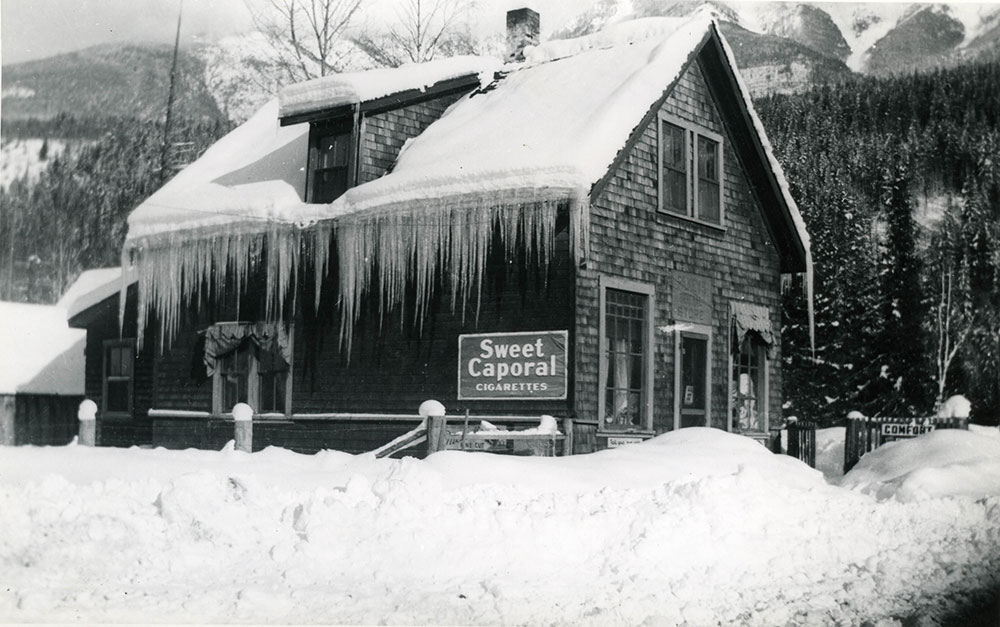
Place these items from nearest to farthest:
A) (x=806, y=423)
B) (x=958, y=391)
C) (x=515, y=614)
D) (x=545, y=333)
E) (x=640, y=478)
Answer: (x=515, y=614), (x=640, y=478), (x=545, y=333), (x=806, y=423), (x=958, y=391)

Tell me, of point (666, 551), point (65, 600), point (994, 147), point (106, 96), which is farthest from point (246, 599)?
point (994, 147)

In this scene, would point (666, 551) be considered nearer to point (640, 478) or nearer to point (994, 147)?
point (640, 478)

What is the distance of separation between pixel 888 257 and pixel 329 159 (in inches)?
773

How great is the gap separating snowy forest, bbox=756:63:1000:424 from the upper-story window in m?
3.83

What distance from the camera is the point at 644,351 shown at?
Answer: 15406 mm

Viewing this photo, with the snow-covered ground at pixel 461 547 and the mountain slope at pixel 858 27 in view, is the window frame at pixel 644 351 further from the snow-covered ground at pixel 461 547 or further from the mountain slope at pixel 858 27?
the snow-covered ground at pixel 461 547

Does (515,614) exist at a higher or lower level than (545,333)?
lower

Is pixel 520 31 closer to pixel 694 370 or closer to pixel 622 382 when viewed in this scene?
pixel 694 370

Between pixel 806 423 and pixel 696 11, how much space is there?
7955 mm

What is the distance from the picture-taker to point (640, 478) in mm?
10477

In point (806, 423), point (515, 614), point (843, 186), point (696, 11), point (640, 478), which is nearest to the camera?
point (515, 614)

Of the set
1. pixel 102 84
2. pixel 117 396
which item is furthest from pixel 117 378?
pixel 102 84

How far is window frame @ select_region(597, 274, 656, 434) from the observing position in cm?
1433

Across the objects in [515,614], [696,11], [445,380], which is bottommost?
[515,614]
